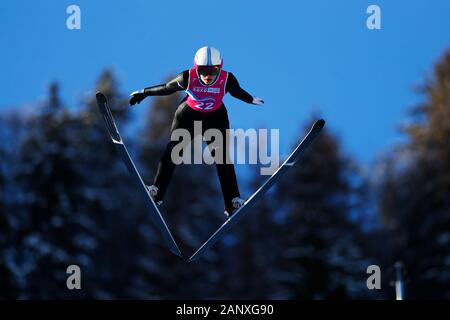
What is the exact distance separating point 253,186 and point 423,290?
9132 mm

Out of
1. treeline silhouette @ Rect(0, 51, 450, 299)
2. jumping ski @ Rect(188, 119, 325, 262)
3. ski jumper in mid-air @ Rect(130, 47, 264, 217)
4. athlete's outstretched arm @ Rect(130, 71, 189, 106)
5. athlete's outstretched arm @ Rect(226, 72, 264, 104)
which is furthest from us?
treeline silhouette @ Rect(0, 51, 450, 299)

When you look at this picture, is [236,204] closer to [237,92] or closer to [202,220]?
[237,92]

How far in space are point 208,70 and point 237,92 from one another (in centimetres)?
61

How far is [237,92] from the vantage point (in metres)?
10.6

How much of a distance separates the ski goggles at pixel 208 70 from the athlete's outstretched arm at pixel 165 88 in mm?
205

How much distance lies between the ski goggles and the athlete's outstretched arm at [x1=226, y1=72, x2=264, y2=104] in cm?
28

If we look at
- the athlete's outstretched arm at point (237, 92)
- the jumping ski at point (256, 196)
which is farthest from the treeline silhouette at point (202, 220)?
the athlete's outstretched arm at point (237, 92)

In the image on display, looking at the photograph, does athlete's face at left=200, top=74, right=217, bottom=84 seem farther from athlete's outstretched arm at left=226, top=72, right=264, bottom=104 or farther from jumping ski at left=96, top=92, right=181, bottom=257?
jumping ski at left=96, top=92, right=181, bottom=257

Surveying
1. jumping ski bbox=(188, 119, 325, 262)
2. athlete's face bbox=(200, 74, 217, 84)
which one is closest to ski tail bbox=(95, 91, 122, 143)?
athlete's face bbox=(200, 74, 217, 84)

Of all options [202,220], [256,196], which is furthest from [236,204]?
[202,220]

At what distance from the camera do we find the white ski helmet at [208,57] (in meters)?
10.1

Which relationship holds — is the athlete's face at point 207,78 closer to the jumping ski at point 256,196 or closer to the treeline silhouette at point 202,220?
the jumping ski at point 256,196

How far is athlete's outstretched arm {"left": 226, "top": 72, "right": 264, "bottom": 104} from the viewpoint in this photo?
10477 millimetres

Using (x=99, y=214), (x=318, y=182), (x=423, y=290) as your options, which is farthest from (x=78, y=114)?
(x=423, y=290)
